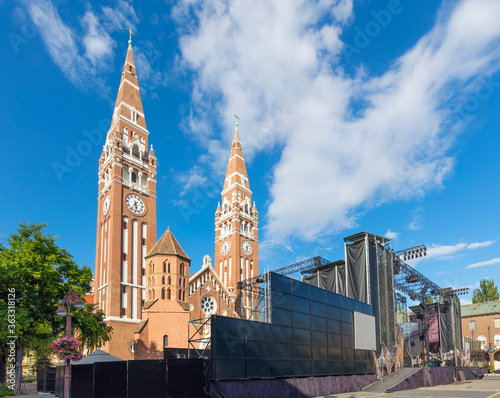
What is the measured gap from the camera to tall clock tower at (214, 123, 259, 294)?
64.0 m

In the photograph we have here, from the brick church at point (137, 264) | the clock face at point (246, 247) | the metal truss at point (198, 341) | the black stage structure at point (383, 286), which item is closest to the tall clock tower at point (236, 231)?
the clock face at point (246, 247)

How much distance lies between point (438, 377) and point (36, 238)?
34454mm

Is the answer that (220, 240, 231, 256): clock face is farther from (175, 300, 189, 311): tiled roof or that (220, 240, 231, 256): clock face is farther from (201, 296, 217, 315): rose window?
(175, 300, 189, 311): tiled roof

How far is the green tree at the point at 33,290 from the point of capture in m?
24.1

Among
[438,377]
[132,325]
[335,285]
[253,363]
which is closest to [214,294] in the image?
[132,325]

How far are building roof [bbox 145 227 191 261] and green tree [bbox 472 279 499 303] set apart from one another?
61905mm

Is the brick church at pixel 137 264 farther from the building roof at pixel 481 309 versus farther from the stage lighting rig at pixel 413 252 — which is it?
the building roof at pixel 481 309

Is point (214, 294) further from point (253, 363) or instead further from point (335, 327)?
point (253, 363)

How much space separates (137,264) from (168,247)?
5591 mm

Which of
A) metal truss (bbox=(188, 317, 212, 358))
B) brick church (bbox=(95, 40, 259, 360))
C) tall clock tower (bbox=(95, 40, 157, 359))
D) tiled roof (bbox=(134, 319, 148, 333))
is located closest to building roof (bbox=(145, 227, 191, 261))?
brick church (bbox=(95, 40, 259, 360))

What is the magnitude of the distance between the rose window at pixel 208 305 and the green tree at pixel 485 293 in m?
55.5

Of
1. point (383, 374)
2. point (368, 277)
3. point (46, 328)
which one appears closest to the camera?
point (46, 328)

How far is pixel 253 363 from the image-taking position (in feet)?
65.9

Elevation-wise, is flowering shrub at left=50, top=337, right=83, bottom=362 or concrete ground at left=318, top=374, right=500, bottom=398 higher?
flowering shrub at left=50, top=337, right=83, bottom=362
